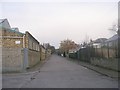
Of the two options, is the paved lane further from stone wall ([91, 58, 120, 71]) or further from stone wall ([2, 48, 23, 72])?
stone wall ([2, 48, 23, 72])

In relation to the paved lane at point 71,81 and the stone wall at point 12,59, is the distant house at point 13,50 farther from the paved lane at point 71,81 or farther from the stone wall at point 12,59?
the paved lane at point 71,81

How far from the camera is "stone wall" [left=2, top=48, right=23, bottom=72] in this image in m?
22.5

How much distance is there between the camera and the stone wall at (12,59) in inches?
887

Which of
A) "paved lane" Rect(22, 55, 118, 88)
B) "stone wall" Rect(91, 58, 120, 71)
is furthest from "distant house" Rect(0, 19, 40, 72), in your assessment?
"stone wall" Rect(91, 58, 120, 71)

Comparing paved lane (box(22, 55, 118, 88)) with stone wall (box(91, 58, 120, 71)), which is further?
stone wall (box(91, 58, 120, 71))

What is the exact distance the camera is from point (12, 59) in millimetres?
22734

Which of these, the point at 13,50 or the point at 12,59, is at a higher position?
the point at 13,50

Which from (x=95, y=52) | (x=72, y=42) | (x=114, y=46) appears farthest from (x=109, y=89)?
(x=72, y=42)

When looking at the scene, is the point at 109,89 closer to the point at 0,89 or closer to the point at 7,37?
the point at 0,89

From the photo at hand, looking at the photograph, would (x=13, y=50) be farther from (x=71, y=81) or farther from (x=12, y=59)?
(x=71, y=81)

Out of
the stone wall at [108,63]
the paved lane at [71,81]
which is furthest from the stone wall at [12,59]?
the stone wall at [108,63]

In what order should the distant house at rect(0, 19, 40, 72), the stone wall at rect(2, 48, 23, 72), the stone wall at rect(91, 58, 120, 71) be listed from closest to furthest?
the stone wall at rect(91, 58, 120, 71), the stone wall at rect(2, 48, 23, 72), the distant house at rect(0, 19, 40, 72)

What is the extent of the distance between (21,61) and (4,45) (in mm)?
2516

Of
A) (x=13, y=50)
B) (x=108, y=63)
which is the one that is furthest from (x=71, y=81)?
(x=108, y=63)
